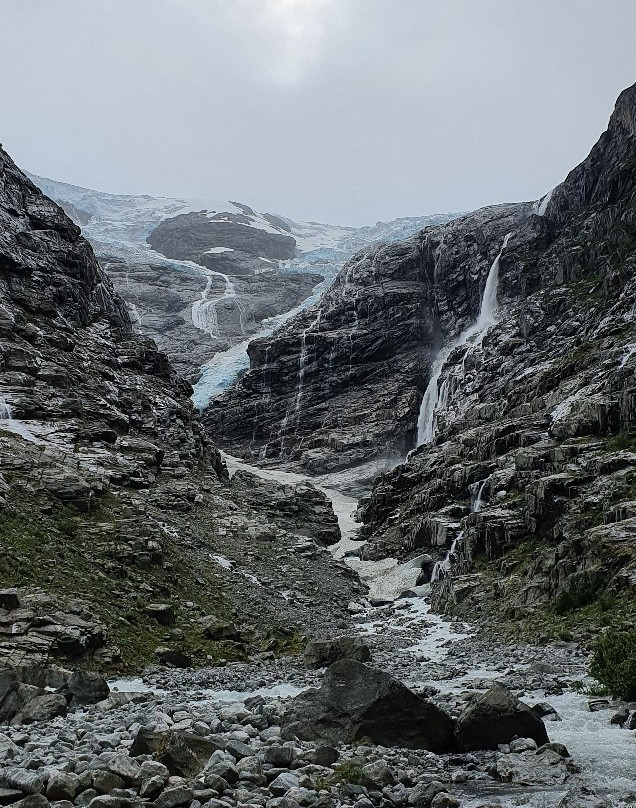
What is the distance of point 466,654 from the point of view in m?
27.5

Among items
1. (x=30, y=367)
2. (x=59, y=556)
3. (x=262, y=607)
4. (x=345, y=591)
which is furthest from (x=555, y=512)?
(x=30, y=367)

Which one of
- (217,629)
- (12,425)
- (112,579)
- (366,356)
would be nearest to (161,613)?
(217,629)

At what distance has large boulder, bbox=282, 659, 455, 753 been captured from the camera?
480 inches

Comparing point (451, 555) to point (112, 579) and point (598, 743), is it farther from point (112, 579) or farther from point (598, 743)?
point (598, 743)

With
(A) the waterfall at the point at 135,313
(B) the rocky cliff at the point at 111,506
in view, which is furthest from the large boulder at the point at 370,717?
(A) the waterfall at the point at 135,313

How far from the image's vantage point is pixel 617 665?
617 inches

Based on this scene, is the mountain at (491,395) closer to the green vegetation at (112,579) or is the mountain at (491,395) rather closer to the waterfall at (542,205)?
the waterfall at (542,205)

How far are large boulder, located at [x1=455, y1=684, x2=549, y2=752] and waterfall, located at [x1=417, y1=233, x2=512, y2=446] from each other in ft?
308

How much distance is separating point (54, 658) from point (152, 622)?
702cm

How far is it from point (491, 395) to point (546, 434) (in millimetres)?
29826

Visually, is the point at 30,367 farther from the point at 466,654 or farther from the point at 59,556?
the point at 466,654

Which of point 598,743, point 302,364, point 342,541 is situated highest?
point 302,364

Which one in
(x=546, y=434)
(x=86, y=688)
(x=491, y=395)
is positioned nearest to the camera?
(x=86, y=688)

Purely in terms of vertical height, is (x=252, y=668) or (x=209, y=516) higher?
(x=209, y=516)
